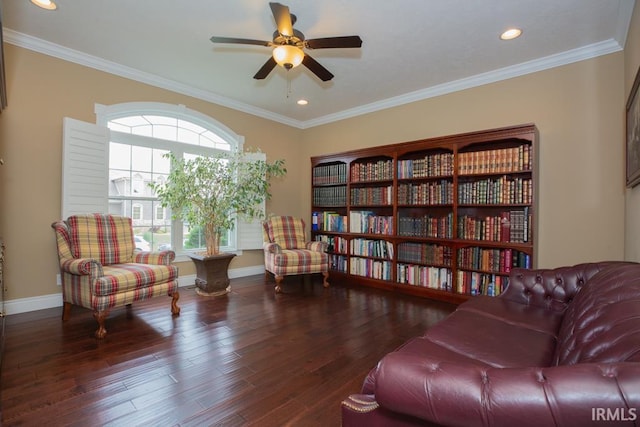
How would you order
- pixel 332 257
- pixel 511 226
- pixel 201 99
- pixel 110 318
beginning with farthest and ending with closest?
pixel 332 257 → pixel 201 99 → pixel 511 226 → pixel 110 318

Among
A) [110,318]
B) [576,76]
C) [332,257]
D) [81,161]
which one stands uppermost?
[576,76]

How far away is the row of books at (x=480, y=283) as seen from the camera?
337cm

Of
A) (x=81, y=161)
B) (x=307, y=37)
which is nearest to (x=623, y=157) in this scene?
(x=307, y=37)

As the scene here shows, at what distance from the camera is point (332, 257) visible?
16.3 feet

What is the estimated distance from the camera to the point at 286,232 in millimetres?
4738

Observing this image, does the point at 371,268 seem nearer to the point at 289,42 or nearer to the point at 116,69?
the point at 289,42

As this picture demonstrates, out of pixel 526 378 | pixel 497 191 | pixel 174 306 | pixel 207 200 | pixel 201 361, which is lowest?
pixel 201 361

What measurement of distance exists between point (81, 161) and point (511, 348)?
423 centimetres

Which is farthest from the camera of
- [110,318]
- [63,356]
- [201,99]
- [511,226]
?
→ [201,99]

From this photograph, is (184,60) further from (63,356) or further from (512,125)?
(512,125)

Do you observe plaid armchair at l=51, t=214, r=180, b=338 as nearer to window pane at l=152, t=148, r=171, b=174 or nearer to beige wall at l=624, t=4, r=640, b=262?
window pane at l=152, t=148, r=171, b=174

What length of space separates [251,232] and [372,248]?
200cm

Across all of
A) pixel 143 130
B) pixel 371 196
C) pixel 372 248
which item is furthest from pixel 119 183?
pixel 372 248

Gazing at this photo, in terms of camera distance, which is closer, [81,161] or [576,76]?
[576,76]
